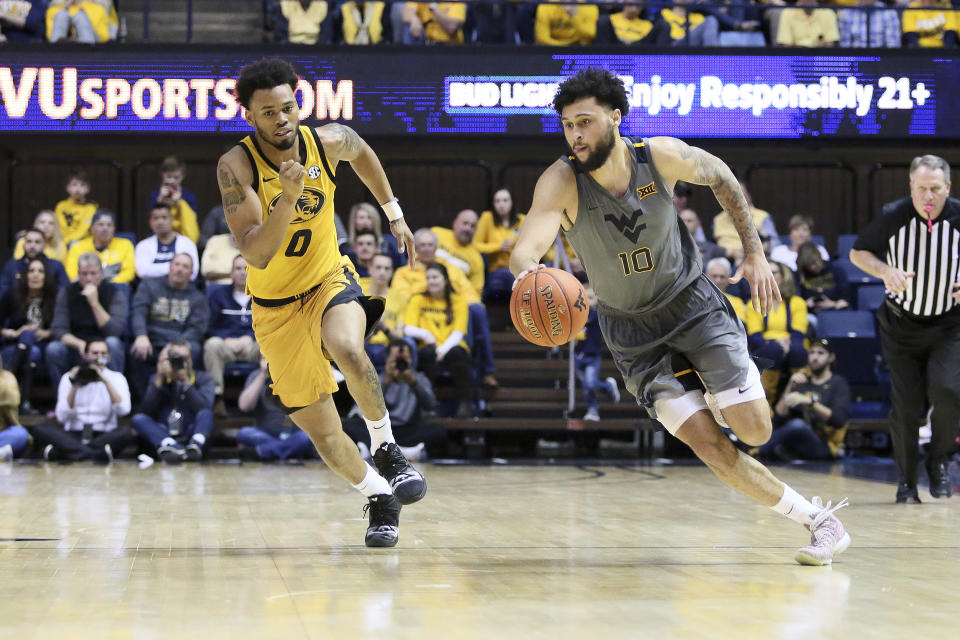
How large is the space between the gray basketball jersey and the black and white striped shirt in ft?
8.73

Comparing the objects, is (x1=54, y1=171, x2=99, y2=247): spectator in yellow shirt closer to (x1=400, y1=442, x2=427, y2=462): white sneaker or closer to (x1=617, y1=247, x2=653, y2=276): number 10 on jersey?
(x1=400, y1=442, x2=427, y2=462): white sneaker

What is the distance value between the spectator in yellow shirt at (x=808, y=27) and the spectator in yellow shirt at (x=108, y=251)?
699cm

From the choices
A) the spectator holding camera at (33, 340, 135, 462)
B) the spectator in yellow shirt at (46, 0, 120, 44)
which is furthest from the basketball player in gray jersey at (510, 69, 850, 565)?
the spectator in yellow shirt at (46, 0, 120, 44)

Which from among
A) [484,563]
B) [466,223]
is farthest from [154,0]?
[484,563]

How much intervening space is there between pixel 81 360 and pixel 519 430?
3894 millimetres

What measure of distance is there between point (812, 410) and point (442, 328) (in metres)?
3.30

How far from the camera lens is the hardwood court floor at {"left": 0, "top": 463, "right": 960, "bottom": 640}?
3.45 metres

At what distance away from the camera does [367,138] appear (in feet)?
40.7

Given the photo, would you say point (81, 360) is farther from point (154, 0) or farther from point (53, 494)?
point (154, 0)

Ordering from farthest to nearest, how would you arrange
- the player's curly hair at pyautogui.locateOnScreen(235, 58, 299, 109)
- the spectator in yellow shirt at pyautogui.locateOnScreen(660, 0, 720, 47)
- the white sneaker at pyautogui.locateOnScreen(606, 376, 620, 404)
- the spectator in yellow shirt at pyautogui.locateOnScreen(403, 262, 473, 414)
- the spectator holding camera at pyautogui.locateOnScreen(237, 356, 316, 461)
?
the spectator in yellow shirt at pyautogui.locateOnScreen(660, 0, 720, 47) → the white sneaker at pyautogui.locateOnScreen(606, 376, 620, 404) → the spectator in yellow shirt at pyautogui.locateOnScreen(403, 262, 473, 414) → the spectator holding camera at pyautogui.locateOnScreen(237, 356, 316, 461) → the player's curly hair at pyautogui.locateOnScreen(235, 58, 299, 109)

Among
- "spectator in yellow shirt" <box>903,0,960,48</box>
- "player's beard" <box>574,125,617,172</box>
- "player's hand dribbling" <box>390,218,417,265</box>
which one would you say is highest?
"spectator in yellow shirt" <box>903,0,960,48</box>

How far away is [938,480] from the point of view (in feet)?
23.7

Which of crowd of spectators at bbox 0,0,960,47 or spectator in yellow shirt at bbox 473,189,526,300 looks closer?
spectator in yellow shirt at bbox 473,189,526,300

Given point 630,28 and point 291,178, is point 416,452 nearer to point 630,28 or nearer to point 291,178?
point 630,28
